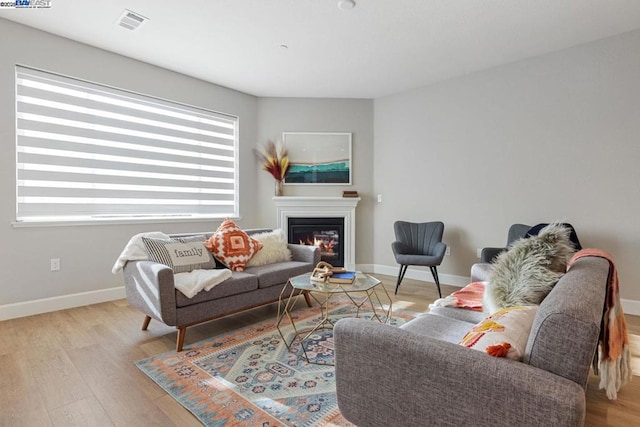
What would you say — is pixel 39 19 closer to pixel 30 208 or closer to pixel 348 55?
pixel 30 208

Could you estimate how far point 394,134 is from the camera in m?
4.82

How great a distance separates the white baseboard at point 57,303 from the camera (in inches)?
116

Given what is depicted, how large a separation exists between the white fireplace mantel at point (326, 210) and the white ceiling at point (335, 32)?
5.36 feet

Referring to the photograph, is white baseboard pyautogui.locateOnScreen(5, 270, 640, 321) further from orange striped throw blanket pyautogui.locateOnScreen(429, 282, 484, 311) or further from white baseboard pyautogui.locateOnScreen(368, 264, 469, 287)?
orange striped throw blanket pyautogui.locateOnScreen(429, 282, 484, 311)

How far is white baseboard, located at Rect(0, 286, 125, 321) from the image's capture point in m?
2.96

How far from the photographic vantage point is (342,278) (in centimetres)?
241

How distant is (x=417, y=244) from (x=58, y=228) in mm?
3867

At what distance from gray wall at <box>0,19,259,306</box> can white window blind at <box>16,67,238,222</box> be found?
0.31 ft

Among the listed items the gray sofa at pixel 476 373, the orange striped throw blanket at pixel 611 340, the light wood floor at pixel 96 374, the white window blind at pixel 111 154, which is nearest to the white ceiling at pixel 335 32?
the white window blind at pixel 111 154

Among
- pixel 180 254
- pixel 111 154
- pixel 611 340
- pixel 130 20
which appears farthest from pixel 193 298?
pixel 130 20

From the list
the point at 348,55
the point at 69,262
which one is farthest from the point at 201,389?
the point at 348,55

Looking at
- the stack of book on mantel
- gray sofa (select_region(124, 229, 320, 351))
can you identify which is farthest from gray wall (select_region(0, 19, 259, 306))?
the stack of book on mantel

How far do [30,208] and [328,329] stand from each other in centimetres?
295

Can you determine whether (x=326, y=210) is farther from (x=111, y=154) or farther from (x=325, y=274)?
(x=111, y=154)
